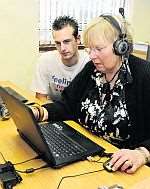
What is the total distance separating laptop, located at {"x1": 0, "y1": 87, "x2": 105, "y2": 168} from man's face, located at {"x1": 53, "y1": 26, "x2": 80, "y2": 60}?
74 centimetres

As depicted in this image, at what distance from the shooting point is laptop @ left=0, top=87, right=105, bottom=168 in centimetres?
94

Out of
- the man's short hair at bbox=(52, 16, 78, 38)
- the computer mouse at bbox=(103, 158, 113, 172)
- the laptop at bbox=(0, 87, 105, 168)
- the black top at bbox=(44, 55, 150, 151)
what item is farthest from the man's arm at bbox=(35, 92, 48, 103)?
the computer mouse at bbox=(103, 158, 113, 172)

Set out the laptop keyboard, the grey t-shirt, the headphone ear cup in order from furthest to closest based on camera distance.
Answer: the grey t-shirt < the headphone ear cup < the laptop keyboard

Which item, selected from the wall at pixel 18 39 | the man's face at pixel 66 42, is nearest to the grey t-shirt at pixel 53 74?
the man's face at pixel 66 42

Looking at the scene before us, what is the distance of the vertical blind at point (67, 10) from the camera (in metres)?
2.71

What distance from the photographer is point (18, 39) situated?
2.37 m

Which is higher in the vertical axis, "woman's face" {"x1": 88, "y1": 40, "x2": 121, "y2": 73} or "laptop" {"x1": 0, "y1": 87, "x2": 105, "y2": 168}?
"woman's face" {"x1": 88, "y1": 40, "x2": 121, "y2": 73}

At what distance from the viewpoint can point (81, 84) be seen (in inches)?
57.9

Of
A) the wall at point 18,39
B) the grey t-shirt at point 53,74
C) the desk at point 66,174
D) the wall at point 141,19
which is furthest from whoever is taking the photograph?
the wall at point 141,19

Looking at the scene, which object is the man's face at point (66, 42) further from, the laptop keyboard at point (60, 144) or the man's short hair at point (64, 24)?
the laptop keyboard at point (60, 144)

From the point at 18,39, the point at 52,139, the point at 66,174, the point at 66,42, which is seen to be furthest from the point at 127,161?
the point at 18,39

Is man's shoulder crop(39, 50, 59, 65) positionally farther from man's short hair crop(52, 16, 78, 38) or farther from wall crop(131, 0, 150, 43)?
wall crop(131, 0, 150, 43)

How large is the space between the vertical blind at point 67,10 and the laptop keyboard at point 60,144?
1.46 metres

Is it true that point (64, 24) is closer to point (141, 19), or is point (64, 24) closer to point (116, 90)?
point (116, 90)
